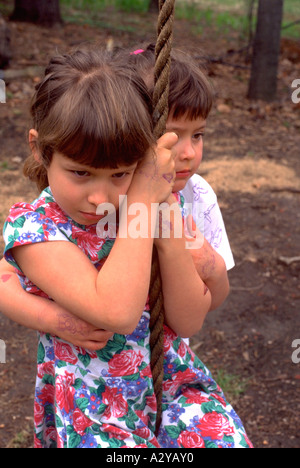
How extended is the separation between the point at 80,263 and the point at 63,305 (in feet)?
0.33

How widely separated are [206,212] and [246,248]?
235cm

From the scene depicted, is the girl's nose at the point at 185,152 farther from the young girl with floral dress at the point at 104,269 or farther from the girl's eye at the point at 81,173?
the girl's eye at the point at 81,173

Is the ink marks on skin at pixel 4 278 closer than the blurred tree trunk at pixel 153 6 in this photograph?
Yes

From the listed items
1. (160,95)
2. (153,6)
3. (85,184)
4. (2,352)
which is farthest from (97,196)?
(153,6)

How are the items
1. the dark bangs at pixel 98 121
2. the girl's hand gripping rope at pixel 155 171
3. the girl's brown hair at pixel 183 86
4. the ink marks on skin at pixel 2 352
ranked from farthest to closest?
the ink marks on skin at pixel 2 352 → the girl's brown hair at pixel 183 86 → the girl's hand gripping rope at pixel 155 171 → the dark bangs at pixel 98 121

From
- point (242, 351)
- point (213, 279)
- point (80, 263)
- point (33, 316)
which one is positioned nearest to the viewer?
point (80, 263)

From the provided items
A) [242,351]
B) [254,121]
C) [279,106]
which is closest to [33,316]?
[242,351]

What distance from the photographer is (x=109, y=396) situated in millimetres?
1465

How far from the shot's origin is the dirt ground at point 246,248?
274 cm

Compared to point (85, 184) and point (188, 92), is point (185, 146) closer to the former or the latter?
point (188, 92)

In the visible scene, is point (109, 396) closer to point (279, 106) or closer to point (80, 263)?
point (80, 263)

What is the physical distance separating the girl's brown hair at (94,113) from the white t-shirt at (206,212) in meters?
0.42

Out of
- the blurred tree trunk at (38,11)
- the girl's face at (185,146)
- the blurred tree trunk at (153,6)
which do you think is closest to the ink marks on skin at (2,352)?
the girl's face at (185,146)
